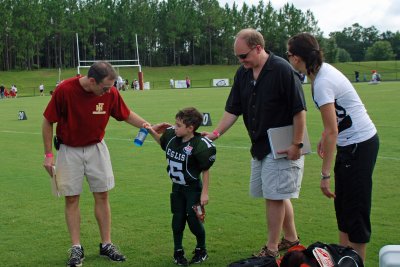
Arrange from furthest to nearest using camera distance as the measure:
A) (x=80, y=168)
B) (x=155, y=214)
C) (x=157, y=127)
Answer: (x=155, y=214), (x=157, y=127), (x=80, y=168)

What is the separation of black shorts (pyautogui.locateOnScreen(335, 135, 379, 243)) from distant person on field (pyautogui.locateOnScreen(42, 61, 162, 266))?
2227 mm

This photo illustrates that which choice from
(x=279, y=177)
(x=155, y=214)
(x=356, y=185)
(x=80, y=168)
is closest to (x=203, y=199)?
(x=279, y=177)

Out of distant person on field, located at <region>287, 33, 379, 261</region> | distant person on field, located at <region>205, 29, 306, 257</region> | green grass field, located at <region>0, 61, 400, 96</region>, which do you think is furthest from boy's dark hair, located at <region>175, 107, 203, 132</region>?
green grass field, located at <region>0, 61, 400, 96</region>

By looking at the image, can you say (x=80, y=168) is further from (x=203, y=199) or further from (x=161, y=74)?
(x=161, y=74)

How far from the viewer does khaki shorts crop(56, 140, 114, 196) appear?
5.49 metres

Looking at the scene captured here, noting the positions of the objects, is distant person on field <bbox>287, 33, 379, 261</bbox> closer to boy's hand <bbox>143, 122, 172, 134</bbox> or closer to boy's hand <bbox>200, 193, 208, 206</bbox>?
boy's hand <bbox>200, 193, 208, 206</bbox>

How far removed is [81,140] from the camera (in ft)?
18.0

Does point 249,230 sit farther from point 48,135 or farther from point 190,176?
point 48,135

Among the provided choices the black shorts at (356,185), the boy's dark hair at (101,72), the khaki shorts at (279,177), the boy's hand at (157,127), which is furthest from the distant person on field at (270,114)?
the boy's dark hair at (101,72)

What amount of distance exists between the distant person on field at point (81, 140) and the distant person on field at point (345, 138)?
185 cm

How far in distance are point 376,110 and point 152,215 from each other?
645 inches

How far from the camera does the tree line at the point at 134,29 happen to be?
94938 mm

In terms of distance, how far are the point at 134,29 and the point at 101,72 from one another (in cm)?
10433

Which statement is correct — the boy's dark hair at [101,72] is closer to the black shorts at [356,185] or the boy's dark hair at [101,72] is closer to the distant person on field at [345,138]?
the distant person on field at [345,138]
